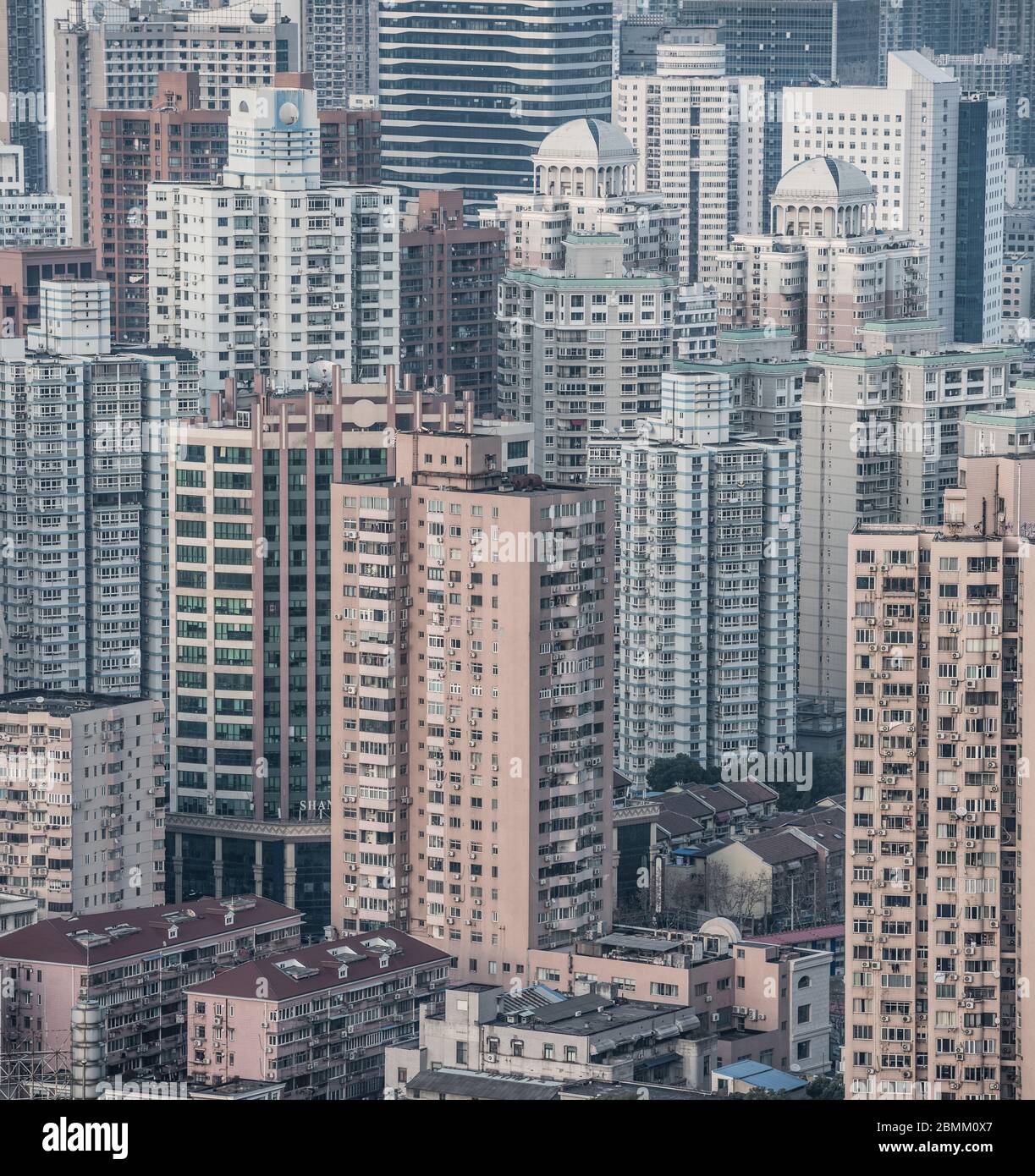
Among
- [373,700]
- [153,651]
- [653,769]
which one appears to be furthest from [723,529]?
[373,700]

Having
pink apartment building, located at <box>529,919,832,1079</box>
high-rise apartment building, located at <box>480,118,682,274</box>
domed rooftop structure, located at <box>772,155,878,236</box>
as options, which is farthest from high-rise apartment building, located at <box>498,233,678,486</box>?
pink apartment building, located at <box>529,919,832,1079</box>

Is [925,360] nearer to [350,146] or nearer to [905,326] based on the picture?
[905,326]

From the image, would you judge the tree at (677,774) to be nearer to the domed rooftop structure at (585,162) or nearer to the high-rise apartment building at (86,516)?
the high-rise apartment building at (86,516)

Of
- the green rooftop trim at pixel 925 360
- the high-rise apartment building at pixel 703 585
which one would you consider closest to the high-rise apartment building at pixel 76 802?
the high-rise apartment building at pixel 703 585

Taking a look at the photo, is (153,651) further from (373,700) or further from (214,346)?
(373,700)

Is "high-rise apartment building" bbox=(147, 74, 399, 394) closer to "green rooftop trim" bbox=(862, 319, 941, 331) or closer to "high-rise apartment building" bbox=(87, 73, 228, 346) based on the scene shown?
"green rooftop trim" bbox=(862, 319, 941, 331)

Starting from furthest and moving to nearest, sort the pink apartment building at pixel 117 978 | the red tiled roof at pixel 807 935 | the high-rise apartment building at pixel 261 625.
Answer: the high-rise apartment building at pixel 261 625
the red tiled roof at pixel 807 935
the pink apartment building at pixel 117 978

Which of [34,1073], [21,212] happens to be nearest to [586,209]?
[21,212]

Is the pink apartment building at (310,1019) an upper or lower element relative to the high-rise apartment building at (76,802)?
lower
